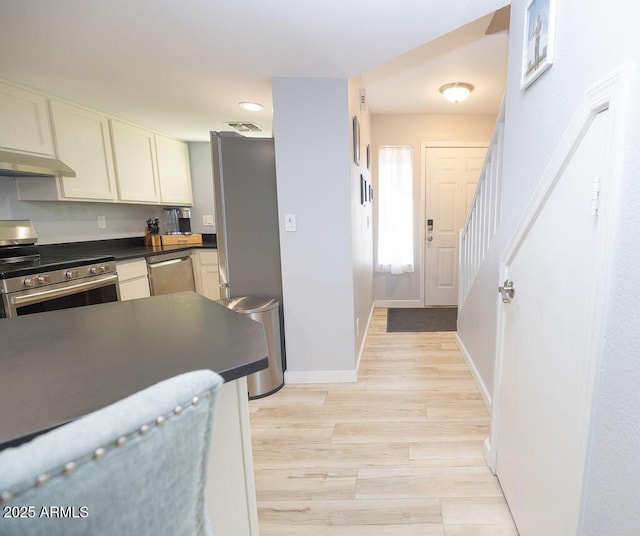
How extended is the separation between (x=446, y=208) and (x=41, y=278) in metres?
4.09

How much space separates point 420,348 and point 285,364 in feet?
4.16

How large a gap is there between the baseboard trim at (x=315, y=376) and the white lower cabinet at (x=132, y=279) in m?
1.45

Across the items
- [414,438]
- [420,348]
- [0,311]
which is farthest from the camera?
[420,348]

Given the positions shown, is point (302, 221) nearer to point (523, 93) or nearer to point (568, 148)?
point (523, 93)

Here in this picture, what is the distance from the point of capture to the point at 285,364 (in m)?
2.46

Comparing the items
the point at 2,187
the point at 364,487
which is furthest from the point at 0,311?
the point at 364,487

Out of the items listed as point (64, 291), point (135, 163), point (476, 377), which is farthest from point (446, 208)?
point (64, 291)

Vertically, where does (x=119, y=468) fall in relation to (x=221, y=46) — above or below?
below

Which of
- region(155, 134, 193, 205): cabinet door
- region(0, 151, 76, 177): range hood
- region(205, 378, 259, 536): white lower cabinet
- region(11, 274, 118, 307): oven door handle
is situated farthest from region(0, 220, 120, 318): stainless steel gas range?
region(205, 378, 259, 536): white lower cabinet

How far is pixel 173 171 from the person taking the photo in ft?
13.0

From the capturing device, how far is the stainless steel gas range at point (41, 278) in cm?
200

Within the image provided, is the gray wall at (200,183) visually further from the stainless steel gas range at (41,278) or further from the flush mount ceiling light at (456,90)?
the flush mount ceiling light at (456,90)

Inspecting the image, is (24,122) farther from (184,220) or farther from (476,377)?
(476,377)

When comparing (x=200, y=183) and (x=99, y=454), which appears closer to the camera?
(x=99, y=454)
